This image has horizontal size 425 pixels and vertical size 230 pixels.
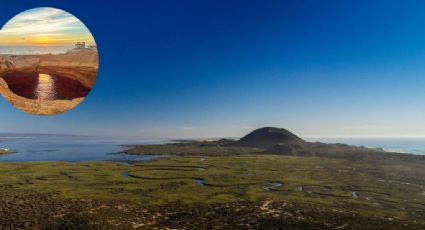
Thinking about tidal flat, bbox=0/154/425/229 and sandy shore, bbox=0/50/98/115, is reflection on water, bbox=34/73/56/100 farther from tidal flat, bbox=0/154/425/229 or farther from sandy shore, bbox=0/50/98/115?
tidal flat, bbox=0/154/425/229

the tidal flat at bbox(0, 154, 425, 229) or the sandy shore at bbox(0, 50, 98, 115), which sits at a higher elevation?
the sandy shore at bbox(0, 50, 98, 115)

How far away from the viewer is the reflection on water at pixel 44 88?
40.9 ft

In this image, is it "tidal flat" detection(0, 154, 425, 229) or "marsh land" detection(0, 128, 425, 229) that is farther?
"tidal flat" detection(0, 154, 425, 229)

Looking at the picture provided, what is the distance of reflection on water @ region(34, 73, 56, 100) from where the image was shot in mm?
12477

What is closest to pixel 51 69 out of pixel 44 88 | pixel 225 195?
pixel 44 88

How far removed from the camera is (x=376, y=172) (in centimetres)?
11694

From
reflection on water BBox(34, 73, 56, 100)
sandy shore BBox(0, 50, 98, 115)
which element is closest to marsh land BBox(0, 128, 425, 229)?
sandy shore BBox(0, 50, 98, 115)

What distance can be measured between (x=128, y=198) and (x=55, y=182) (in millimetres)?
26740

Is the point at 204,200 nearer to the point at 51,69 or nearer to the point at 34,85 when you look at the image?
the point at 34,85

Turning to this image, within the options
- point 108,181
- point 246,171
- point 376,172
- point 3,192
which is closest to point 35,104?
point 3,192

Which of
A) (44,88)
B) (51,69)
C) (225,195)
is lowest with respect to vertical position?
(225,195)

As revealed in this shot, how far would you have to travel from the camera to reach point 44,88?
12461mm

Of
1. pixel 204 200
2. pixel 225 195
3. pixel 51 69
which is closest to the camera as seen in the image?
pixel 51 69

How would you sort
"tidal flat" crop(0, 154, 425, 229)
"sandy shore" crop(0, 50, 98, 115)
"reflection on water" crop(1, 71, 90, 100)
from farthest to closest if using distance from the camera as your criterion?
"tidal flat" crop(0, 154, 425, 229) < "reflection on water" crop(1, 71, 90, 100) < "sandy shore" crop(0, 50, 98, 115)
